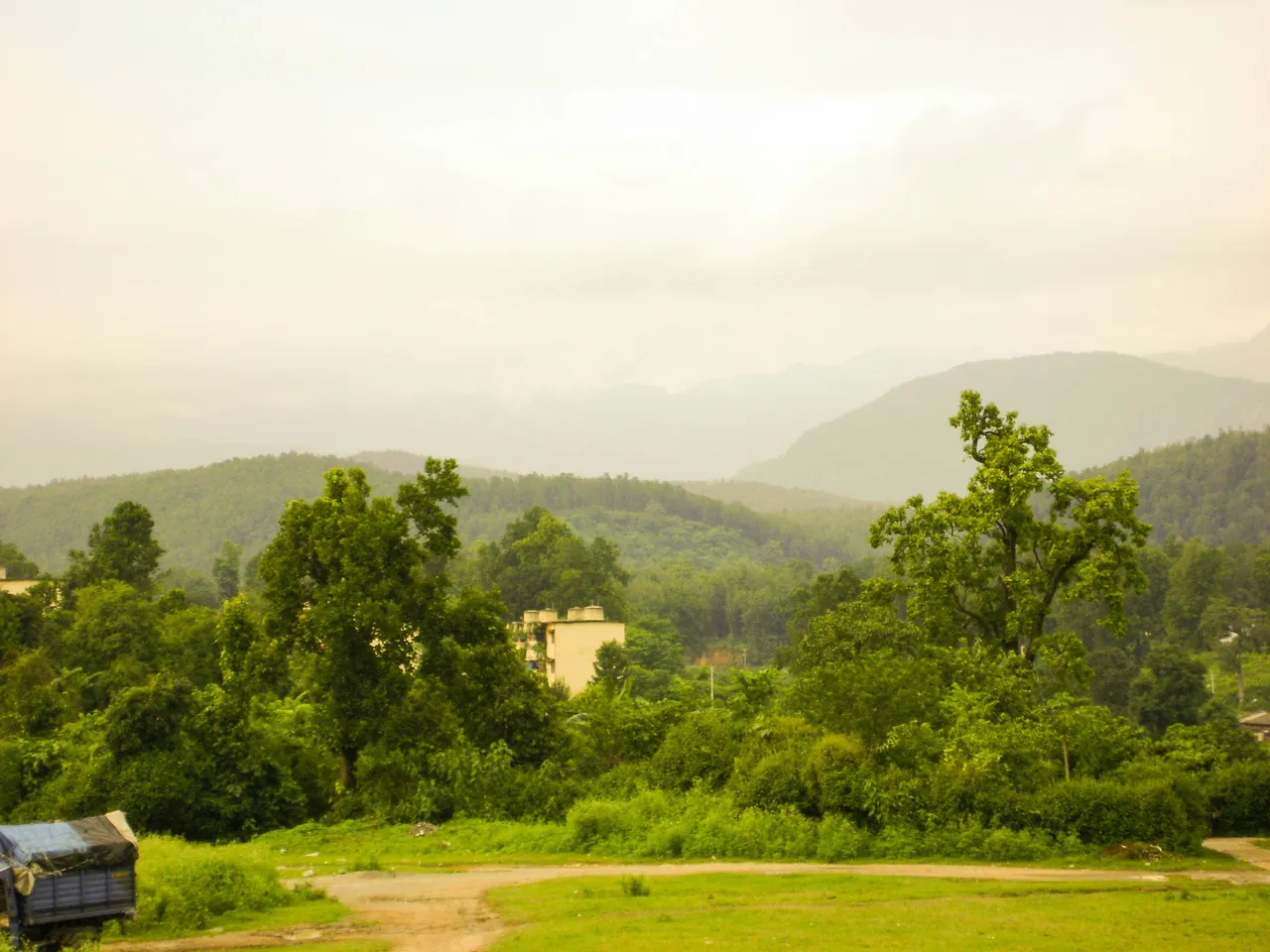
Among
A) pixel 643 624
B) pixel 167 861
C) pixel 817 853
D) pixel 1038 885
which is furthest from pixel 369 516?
pixel 643 624

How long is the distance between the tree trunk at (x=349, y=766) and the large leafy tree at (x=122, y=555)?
25.8 m

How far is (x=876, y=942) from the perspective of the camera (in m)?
12.9

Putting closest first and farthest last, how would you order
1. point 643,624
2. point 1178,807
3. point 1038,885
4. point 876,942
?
point 876,942, point 1038,885, point 1178,807, point 643,624

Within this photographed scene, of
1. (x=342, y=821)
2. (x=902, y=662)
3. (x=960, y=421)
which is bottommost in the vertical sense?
(x=342, y=821)

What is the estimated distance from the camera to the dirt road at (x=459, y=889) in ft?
45.2

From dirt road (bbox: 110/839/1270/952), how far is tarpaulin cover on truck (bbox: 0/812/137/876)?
1.00 metres

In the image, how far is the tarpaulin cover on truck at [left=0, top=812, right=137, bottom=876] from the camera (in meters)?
13.0

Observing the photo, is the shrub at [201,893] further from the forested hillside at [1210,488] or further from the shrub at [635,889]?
the forested hillside at [1210,488]

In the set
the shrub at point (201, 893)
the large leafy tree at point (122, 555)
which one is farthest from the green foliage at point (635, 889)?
the large leafy tree at point (122, 555)

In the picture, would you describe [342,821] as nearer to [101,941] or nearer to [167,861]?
[167,861]

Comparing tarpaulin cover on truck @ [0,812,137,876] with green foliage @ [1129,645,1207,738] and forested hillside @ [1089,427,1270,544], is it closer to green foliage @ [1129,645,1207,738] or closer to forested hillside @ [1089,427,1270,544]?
green foliage @ [1129,645,1207,738]

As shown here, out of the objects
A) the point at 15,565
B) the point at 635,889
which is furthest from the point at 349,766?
the point at 15,565

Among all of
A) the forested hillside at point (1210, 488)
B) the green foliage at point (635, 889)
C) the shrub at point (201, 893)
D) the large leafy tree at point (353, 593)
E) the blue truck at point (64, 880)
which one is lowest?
the green foliage at point (635, 889)

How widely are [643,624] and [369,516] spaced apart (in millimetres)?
57729
